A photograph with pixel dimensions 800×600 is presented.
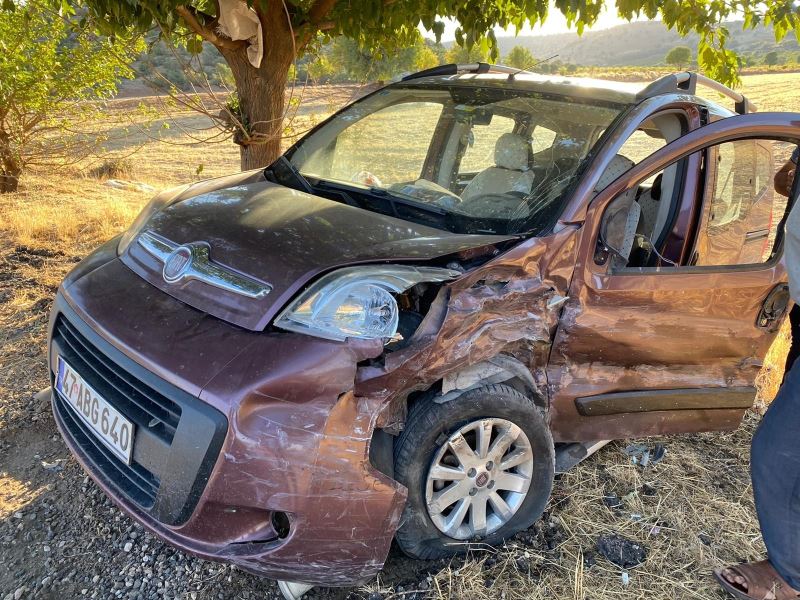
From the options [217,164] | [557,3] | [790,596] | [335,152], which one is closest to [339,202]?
[335,152]

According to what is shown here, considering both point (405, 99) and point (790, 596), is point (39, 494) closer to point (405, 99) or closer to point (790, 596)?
point (405, 99)

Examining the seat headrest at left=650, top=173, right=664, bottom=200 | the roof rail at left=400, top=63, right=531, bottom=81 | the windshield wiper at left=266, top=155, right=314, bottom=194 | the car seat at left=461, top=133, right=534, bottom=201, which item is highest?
the roof rail at left=400, top=63, right=531, bottom=81

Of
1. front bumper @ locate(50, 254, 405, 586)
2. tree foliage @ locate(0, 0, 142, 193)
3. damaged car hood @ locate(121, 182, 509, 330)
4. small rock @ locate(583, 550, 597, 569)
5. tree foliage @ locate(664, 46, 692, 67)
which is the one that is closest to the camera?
front bumper @ locate(50, 254, 405, 586)

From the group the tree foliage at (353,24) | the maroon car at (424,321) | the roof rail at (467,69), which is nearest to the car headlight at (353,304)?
the maroon car at (424,321)

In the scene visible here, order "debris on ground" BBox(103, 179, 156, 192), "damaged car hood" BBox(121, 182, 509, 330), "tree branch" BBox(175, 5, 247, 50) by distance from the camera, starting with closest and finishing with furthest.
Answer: "damaged car hood" BBox(121, 182, 509, 330)
"tree branch" BBox(175, 5, 247, 50)
"debris on ground" BBox(103, 179, 156, 192)

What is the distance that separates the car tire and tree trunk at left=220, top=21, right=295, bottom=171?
3.49 meters

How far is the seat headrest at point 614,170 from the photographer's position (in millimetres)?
2664

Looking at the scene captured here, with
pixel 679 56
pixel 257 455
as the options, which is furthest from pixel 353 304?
pixel 679 56

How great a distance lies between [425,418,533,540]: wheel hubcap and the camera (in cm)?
230

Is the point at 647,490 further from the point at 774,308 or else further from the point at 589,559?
the point at 774,308

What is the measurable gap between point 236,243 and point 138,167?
1204 centimetres

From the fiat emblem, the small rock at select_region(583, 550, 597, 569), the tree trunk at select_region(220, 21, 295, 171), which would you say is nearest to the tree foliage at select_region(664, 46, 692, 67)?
the tree trunk at select_region(220, 21, 295, 171)

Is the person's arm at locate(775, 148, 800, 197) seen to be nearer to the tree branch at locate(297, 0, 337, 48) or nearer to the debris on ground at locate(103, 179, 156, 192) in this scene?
the tree branch at locate(297, 0, 337, 48)

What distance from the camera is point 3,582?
2.25 m
